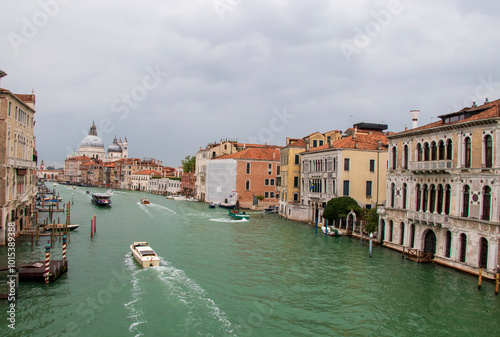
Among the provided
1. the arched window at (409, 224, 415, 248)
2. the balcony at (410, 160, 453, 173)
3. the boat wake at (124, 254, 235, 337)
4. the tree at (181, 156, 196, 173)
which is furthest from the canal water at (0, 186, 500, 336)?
the tree at (181, 156, 196, 173)

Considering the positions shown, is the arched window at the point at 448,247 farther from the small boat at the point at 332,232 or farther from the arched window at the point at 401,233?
the small boat at the point at 332,232

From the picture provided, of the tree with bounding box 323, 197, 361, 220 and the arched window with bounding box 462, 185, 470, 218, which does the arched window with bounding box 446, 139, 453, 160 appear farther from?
the tree with bounding box 323, 197, 361, 220

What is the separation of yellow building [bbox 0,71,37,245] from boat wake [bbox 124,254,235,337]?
908 centimetres

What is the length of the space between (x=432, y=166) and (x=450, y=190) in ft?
5.14

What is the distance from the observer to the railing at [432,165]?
19.6m

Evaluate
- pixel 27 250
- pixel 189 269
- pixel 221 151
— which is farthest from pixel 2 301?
pixel 221 151

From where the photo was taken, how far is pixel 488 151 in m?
17.6

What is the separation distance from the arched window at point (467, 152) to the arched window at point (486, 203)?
1.49 m

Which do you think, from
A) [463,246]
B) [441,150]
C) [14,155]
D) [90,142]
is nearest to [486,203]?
[463,246]

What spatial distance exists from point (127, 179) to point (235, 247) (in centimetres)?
10012

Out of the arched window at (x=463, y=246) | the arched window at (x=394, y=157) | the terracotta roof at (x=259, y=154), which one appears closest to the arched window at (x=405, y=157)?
the arched window at (x=394, y=157)

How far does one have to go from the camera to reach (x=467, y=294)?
51.5ft

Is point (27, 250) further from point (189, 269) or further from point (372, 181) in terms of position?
point (372, 181)

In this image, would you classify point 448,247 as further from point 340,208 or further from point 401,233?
point 340,208
